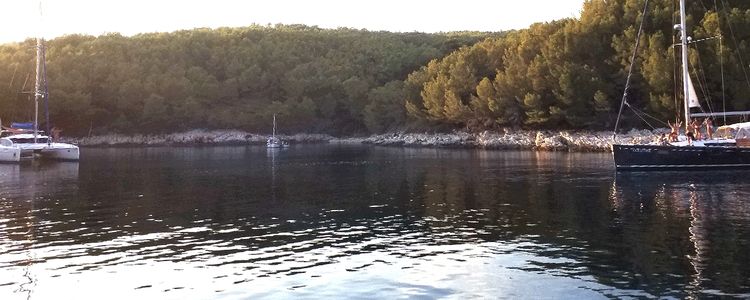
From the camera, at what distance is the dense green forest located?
2537 inches

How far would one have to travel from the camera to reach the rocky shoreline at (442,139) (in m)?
67.0

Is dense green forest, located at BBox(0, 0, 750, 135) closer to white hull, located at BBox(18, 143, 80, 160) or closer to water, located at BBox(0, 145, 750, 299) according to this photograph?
water, located at BBox(0, 145, 750, 299)

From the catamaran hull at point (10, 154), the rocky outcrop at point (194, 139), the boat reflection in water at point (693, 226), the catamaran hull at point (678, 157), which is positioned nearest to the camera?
the boat reflection in water at point (693, 226)

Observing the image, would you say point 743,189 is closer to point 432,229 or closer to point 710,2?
point 432,229

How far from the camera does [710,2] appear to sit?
66188 mm

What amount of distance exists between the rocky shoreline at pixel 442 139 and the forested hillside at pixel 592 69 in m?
2.00

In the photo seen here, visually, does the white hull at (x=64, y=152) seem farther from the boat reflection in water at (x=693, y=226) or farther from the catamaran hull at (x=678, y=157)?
the boat reflection in water at (x=693, y=226)

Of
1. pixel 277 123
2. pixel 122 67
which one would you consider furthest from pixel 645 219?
pixel 122 67

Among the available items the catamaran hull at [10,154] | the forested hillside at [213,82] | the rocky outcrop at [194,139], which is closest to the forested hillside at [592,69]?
the forested hillside at [213,82]

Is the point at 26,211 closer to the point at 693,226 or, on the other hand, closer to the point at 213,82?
the point at 693,226

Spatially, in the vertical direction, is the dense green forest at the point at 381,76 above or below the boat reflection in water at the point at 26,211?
above

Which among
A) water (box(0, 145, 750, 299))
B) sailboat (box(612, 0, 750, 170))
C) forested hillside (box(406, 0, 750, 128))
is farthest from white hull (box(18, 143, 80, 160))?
sailboat (box(612, 0, 750, 170))

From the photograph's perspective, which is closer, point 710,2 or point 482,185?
point 482,185

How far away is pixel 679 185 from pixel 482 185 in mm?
9485
